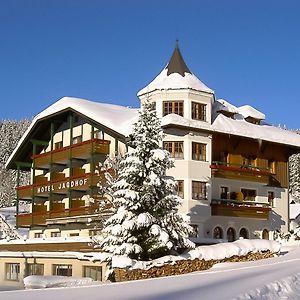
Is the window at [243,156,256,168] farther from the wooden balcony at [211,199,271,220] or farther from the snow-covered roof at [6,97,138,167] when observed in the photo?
the snow-covered roof at [6,97,138,167]

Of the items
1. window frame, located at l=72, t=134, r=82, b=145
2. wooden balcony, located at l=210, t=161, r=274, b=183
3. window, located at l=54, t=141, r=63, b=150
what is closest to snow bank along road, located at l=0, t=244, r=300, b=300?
wooden balcony, located at l=210, t=161, r=274, b=183

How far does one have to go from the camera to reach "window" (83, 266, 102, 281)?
3259 cm

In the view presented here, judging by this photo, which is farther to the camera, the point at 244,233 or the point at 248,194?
Result: the point at 248,194

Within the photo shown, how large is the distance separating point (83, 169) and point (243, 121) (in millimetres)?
11641

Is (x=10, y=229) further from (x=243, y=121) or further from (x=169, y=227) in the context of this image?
(x=169, y=227)

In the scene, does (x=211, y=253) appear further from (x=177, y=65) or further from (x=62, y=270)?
(x=177, y=65)

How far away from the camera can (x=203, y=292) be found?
14898 millimetres

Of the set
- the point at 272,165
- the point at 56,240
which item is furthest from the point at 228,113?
the point at 56,240

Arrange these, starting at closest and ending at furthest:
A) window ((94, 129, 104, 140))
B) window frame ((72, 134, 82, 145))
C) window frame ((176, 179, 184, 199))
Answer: window frame ((176, 179, 184, 199)) < window ((94, 129, 104, 140)) < window frame ((72, 134, 82, 145))

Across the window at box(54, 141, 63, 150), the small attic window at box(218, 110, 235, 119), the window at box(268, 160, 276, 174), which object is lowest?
the window at box(268, 160, 276, 174)

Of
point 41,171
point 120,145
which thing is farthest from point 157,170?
point 41,171

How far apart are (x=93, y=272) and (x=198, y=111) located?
38.0ft

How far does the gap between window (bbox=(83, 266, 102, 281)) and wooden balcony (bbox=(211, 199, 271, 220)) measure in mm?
8164

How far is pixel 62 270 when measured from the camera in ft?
118
